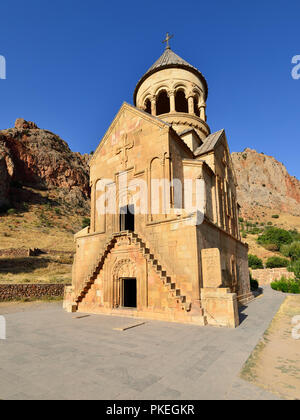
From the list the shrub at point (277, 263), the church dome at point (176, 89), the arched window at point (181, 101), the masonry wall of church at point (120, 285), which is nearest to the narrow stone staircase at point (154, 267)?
the masonry wall of church at point (120, 285)

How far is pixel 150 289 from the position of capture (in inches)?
444

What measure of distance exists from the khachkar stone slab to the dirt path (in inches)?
97.9

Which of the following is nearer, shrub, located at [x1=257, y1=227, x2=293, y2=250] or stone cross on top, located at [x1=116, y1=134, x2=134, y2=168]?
stone cross on top, located at [x1=116, y1=134, x2=134, y2=168]

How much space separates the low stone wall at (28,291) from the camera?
19.4 meters

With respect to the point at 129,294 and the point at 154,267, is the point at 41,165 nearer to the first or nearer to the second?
the point at 129,294

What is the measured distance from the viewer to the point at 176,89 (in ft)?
73.4

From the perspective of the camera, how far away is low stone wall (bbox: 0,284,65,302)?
19.4m

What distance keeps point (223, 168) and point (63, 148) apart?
257 ft

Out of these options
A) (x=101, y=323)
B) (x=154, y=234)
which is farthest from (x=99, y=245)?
(x=101, y=323)

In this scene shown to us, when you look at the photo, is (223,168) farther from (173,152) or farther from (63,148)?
(63,148)

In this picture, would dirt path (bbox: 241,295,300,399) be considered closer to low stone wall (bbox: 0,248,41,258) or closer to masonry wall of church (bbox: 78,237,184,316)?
masonry wall of church (bbox: 78,237,184,316)
